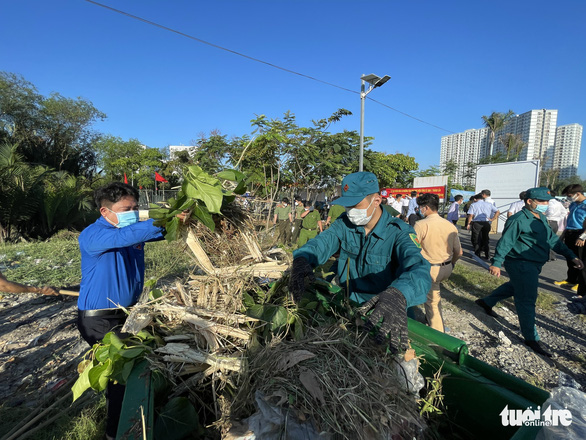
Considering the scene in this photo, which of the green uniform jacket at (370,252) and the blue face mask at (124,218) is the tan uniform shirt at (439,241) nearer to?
the green uniform jacket at (370,252)

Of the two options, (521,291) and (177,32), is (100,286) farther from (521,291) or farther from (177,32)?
(177,32)

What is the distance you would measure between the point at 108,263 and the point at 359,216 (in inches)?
71.8

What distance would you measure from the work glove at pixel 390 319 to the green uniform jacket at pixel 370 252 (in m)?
0.36

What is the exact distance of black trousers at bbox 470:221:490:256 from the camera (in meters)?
7.79

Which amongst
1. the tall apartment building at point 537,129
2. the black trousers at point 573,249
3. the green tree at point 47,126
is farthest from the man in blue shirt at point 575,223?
the tall apartment building at point 537,129

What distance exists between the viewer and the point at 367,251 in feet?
7.04

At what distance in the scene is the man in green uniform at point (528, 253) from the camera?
3.38 metres

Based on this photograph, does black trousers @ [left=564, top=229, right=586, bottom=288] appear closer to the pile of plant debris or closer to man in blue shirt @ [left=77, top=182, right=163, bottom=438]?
the pile of plant debris

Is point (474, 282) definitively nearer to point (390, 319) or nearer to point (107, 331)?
point (390, 319)

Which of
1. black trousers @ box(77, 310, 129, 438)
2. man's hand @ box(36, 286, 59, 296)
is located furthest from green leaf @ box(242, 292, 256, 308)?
man's hand @ box(36, 286, 59, 296)

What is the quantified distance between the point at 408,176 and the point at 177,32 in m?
27.4

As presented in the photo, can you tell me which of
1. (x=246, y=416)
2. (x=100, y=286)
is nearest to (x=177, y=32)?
(x=100, y=286)

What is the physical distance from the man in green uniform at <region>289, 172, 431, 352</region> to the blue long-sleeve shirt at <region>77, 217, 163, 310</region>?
3.37ft

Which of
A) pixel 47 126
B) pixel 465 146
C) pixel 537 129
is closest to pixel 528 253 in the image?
pixel 47 126
